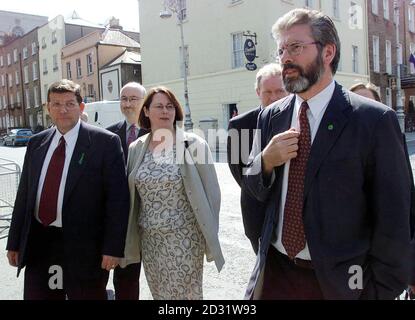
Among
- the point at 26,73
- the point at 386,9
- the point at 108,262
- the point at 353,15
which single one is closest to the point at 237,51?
the point at 353,15

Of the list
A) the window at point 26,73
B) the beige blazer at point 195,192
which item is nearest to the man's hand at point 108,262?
the beige blazer at point 195,192

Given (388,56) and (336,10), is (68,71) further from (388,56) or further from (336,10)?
(388,56)

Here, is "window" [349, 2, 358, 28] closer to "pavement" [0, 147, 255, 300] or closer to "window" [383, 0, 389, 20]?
"window" [383, 0, 389, 20]

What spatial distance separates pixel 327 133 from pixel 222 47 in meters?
21.6

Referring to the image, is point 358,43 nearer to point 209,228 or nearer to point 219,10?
point 219,10

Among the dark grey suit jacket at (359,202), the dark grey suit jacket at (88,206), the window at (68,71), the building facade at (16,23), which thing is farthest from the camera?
Result: the building facade at (16,23)

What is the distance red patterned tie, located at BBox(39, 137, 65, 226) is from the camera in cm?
282

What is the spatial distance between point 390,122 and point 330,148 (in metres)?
0.27

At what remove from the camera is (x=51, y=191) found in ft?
9.30

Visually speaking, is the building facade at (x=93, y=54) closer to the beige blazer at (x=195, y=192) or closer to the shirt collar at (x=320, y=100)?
the beige blazer at (x=195, y=192)

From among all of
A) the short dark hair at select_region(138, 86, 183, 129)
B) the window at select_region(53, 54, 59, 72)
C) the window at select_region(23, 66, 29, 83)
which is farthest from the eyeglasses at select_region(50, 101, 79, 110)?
the window at select_region(23, 66, 29, 83)

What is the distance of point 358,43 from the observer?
26.3m

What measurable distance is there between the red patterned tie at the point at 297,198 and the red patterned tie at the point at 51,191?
1.57 meters

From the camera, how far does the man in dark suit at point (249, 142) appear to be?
231 centimetres
